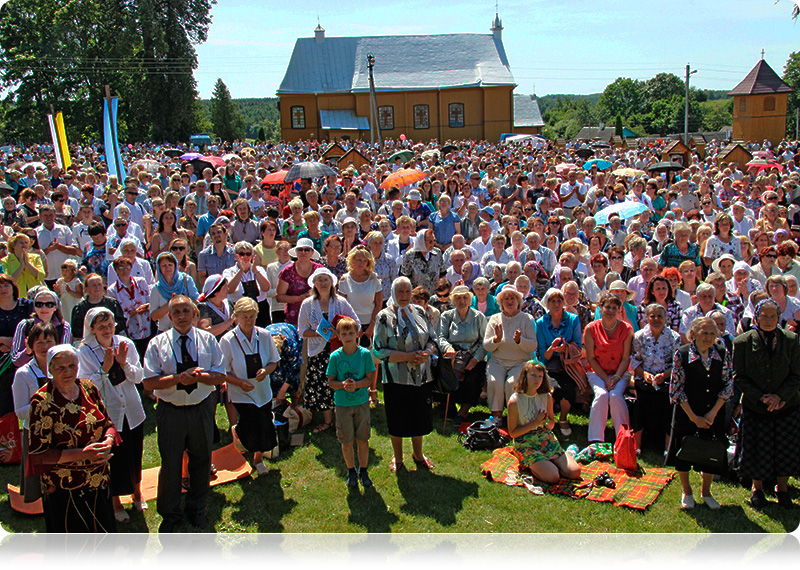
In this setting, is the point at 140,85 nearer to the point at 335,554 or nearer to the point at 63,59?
the point at 63,59

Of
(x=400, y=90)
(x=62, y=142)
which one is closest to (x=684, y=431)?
(x=62, y=142)

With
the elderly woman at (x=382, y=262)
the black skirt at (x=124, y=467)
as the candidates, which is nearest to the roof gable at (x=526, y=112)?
the elderly woman at (x=382, y=262)

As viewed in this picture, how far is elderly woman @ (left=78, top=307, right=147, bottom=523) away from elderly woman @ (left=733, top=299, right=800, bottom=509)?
16.4 ft

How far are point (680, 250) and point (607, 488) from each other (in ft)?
13.0

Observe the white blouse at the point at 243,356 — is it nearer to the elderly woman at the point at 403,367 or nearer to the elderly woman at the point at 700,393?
the elderly woman at the point at 403,367

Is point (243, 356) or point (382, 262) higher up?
point (382, 262)

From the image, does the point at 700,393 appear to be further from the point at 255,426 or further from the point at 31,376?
the point at 31,376

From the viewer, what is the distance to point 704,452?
5.14 m

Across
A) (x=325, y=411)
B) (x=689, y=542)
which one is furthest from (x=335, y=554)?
(x=689, y=542)

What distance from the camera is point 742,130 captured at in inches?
1731

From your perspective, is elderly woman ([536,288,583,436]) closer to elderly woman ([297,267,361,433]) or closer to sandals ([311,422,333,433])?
elderly woman ([297,267,361,433])

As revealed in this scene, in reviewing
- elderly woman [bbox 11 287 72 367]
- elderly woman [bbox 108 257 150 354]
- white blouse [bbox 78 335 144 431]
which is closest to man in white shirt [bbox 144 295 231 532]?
white blouse [bbox 78 335 144 431]

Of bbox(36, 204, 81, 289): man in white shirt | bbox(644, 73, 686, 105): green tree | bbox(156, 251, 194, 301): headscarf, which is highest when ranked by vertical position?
bbox(644, 73, 686, 105): green tree

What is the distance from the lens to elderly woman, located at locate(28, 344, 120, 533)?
13.5 feet
